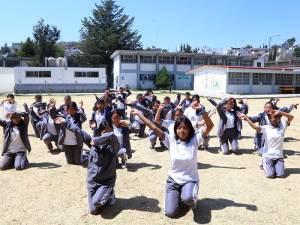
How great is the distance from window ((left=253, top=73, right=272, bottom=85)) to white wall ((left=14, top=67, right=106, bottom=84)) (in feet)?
62.1

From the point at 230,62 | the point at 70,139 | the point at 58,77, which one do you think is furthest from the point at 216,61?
the point at 70,139

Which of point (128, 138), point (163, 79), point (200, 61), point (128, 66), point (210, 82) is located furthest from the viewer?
point (200, 61)

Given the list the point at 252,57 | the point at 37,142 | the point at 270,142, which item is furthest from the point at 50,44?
the point at 270,142

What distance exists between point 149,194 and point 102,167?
1.19 meters

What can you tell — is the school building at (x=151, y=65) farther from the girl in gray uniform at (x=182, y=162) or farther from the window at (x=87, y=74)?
the girl in gray uniform at (x=182, y=162)

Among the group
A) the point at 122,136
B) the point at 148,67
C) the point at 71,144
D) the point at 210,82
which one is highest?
the point at 148,67

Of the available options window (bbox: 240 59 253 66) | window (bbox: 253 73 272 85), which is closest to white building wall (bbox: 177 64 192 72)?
window (bbox: 240 59 253 66)

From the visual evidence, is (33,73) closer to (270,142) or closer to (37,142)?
(37,142)

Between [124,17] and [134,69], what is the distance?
18820 millimetres

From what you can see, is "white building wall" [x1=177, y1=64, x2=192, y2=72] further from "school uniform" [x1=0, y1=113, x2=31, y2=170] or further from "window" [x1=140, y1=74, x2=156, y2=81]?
"school uniform" [x1=0, y1=113, x2=31, y2=170]

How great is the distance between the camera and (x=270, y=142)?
7914 mm

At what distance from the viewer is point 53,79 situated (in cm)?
4725

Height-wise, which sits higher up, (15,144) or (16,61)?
A: (16,61)

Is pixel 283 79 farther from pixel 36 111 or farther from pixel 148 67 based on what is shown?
pixel 36 111
